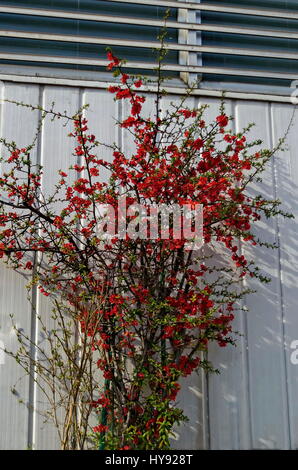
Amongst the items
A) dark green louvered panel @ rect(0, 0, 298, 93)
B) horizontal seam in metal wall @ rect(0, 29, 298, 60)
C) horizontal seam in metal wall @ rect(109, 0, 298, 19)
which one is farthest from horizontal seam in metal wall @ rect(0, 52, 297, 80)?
horizontal seam in metal wall @ rect(109, 0, 298, 19)

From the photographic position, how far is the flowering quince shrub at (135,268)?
10.7ft

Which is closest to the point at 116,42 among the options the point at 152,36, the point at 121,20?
the point at 121,20

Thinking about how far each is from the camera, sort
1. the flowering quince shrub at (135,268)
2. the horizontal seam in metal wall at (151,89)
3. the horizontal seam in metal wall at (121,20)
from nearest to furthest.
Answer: the flowering quince shrub at (135,268), the horizontal seam in metal wall at (151,89), the horizontal seam in metal wall at (121,20)

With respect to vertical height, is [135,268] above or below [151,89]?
below

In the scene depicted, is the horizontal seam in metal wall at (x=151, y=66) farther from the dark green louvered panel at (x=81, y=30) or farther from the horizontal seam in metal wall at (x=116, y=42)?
the horizontal seam in metal wall at (x=116, y=42)

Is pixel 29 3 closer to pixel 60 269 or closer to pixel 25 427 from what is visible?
pixel 60 269

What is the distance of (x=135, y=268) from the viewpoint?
11.3 feet

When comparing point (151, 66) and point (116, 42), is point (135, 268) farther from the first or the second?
point (116, 42)

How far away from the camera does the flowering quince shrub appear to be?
3.26m

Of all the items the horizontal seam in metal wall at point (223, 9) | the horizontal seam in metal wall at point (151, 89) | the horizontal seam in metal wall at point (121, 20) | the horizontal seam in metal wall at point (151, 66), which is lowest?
the horizontal seam in metal wall at point (151, 89)

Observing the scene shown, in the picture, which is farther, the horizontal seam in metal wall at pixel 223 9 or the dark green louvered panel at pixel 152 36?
the horizontal seam in metal wall at pixel 223 9

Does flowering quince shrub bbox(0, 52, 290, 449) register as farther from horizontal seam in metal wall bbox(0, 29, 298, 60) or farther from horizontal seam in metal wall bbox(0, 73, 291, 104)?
horizontal seam in metal wall bbox(0, 29, 298, 60)

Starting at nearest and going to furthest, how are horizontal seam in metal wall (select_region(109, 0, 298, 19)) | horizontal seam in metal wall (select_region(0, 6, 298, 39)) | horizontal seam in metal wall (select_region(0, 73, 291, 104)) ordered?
horizontal seam in metal wall (select_region(0, 73, 291, 104)), horizontal seam in metal wall (select_region(0, 6, 298, 39)), horizontal seam in metal wall (select_region(109, 0, 298, 19))

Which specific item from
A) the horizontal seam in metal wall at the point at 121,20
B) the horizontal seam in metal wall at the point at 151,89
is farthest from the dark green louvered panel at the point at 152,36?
the horizontal seam in metal wall at the point at 151,89
